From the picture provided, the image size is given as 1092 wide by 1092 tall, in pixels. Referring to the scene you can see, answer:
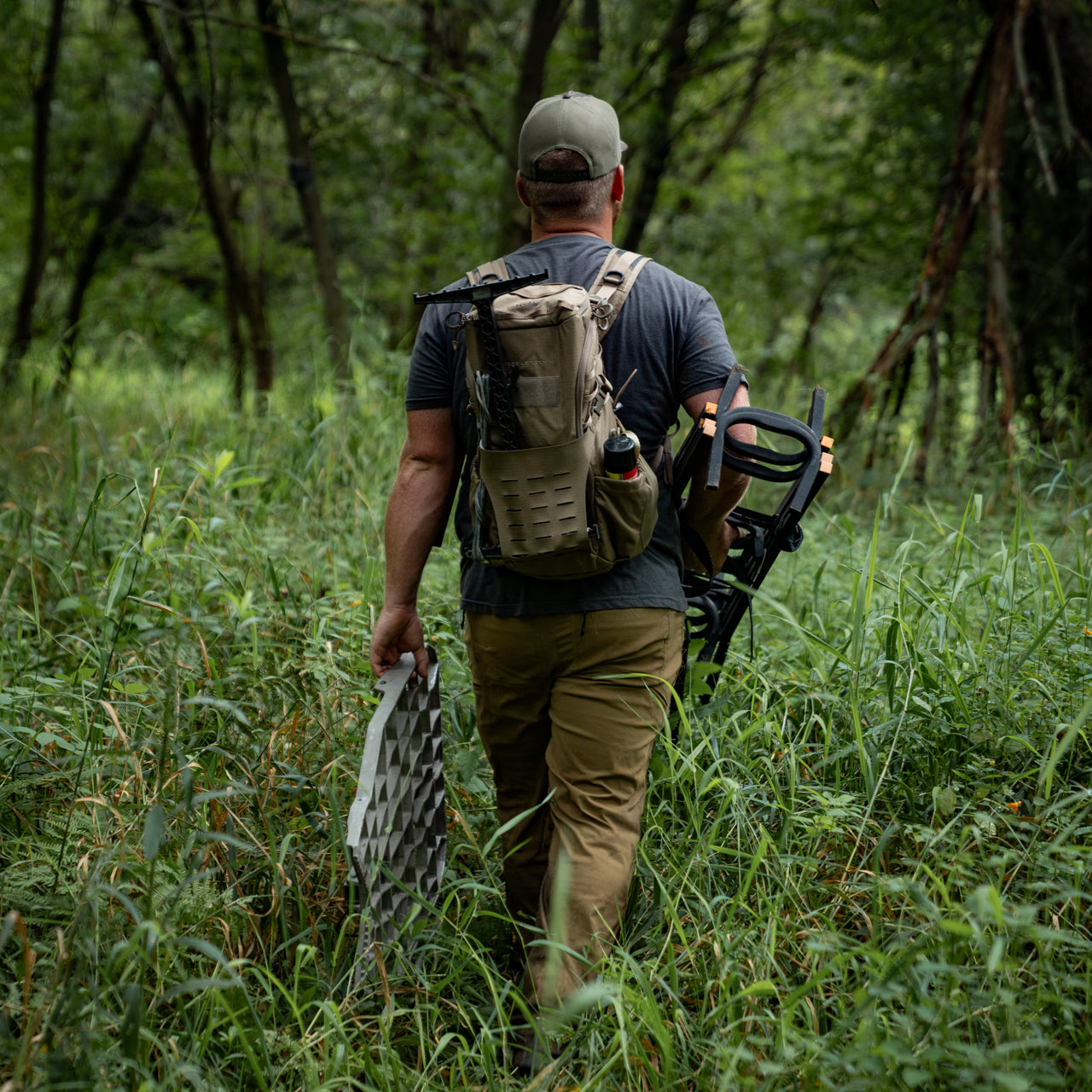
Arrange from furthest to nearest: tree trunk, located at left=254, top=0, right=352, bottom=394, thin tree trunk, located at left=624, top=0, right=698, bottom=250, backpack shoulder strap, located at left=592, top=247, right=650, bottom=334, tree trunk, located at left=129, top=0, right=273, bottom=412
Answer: thin tree trunk, located at left=624, top=0, right=698, bottom=250, tree trunk, located at left=129, top=0, right=273, bottom=412, tree trunk, located at left=254, top=0, right=352, bottom=394, backpack shoulder strap, located at left=592, top=247, right=650, bottom=334

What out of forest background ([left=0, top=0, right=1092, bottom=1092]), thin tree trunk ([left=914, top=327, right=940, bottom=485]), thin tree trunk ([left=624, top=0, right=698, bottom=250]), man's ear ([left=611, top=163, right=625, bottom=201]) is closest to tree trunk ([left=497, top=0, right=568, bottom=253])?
forest background ([left=0, top=0, right=1092, bottom=1092])

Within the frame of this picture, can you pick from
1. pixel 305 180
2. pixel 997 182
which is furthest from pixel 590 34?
pixel 997 182

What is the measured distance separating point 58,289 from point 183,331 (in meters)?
1.48

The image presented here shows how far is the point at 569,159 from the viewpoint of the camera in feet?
6.75

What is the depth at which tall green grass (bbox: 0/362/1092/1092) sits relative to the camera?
165 centimetres

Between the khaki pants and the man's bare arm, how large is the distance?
0.22 metres

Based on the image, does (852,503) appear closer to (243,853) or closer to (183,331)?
(243,853)

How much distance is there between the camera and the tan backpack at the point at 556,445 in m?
1.85

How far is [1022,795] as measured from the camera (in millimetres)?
2273

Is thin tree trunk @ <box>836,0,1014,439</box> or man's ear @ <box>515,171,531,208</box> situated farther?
thin tree trunk @ <box>836,0,1014,439</box>

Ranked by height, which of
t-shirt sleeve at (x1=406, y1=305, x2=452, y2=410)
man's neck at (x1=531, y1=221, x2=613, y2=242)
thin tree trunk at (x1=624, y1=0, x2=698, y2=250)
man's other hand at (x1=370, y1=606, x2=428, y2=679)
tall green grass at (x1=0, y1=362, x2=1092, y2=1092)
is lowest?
tall green grass at (x1=0, y1=362, x2=1092, y2=1092)

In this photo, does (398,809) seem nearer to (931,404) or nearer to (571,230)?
(571,230)

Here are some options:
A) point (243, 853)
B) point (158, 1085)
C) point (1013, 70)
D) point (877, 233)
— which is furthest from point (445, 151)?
point (158, 1085)

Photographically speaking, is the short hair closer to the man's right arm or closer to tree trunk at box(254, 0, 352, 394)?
the man's right arm
